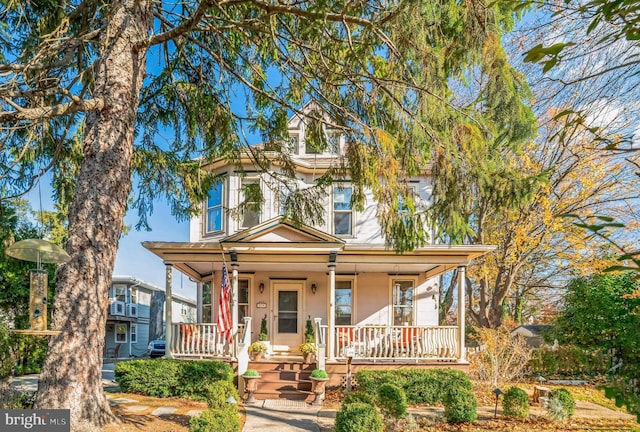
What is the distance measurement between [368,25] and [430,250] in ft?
24.1

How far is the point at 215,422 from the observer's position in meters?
5.98

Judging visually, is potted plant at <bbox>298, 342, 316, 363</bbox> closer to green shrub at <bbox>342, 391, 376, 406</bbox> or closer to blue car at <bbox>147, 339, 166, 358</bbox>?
green shrub at <bbox>342, 391, 376, 406</bbox>

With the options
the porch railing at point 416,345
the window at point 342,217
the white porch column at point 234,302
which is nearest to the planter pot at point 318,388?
the porch railing at point 416,345

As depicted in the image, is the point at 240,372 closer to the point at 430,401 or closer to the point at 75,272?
the point at 430,401

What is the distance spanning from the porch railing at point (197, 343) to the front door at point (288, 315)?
8.02 feet

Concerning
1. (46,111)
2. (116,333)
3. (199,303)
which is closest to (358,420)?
(46,111)

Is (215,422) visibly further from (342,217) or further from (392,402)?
(342,217)

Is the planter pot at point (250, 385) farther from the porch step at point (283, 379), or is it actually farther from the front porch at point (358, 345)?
the front porch at point (358, 345)

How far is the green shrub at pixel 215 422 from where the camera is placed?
584 centimetres

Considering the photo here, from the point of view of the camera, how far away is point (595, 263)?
14508 millimetres

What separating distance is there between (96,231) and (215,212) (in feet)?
27.1

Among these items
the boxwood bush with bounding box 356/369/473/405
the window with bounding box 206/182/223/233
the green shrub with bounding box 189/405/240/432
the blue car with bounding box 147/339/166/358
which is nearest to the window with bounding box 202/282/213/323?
the window with bounding box 206/182/223/233

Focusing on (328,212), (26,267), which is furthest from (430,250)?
(26,267)

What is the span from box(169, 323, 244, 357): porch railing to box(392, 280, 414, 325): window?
17.5ft
